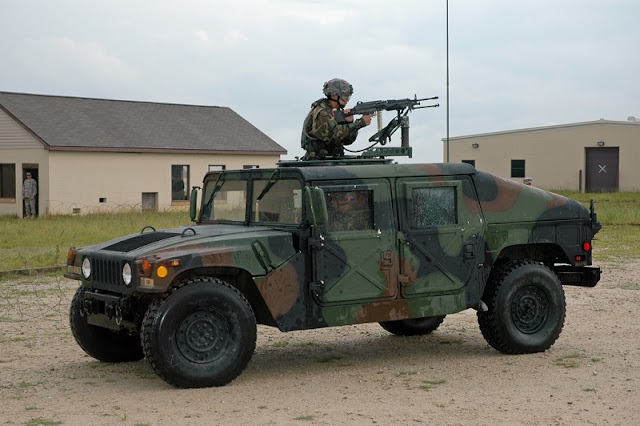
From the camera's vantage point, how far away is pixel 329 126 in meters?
10.0

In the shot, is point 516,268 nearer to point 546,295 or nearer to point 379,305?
point 546,295

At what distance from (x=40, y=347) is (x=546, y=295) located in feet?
15.7

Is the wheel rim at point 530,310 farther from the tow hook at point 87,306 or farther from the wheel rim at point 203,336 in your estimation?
the tow hook at point 87,306

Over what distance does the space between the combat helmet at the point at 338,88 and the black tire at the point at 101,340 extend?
2.93m

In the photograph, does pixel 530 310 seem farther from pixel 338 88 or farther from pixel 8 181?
pixel 8 181

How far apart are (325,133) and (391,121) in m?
0.82

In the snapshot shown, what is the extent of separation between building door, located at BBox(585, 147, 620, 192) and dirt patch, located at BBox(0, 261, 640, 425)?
1443 inches

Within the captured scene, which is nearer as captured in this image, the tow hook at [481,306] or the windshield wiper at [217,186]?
the tow hook at [481,306]

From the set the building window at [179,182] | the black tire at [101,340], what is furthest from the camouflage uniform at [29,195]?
the black tire at [101,340]

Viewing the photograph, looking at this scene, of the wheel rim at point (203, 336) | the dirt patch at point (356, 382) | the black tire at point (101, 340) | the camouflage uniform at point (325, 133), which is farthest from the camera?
the camouflage uniform at point (325, 133)

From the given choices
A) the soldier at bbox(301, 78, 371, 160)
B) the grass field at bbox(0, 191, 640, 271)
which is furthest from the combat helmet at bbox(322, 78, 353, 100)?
the grass field at bbox(0, 191, 640, 271)

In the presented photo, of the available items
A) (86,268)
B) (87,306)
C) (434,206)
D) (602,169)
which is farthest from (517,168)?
(87,306)

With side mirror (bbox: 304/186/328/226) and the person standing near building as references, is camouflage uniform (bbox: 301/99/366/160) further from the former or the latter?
the person standing near building

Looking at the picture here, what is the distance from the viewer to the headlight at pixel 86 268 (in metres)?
8.87
